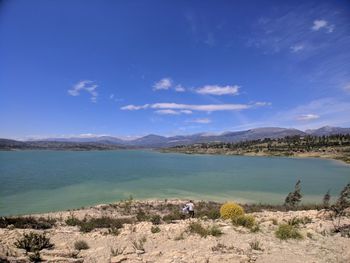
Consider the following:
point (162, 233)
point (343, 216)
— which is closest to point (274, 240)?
point (162, 233)

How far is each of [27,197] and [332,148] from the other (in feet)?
446

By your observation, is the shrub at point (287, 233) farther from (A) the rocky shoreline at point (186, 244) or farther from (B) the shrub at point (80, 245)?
(B) the shrub at point (80, 245)

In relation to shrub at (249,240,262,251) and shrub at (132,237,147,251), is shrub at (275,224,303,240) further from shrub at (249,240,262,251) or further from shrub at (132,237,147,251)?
shrub at (132,237,147,251)

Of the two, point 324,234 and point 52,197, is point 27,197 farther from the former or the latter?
point 324,234

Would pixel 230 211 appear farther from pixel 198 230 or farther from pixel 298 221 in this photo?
pixel 198 230

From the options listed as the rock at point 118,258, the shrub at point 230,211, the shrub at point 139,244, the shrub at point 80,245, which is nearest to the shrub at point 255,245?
the shrub at point 139,244

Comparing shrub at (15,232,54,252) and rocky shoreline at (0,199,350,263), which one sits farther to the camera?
shrub at (15,232,54,252)

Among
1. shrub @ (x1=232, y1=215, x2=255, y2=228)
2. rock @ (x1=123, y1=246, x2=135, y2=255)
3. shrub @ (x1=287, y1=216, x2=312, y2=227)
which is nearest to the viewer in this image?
rock @ (x1=123, y1=246, x2=135, y2=255)

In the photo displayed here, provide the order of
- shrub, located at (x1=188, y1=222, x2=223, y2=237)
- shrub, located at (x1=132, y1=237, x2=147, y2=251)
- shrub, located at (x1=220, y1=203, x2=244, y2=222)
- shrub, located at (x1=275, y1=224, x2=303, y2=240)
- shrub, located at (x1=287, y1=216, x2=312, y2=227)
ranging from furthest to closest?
shrub, located at (x1=220, y1=203, x2=244, y2=222), shrub, located at (x1=287, y1=216, x2=312, y2=227), shrub, located at (x1=188, y1=222, x2=223, y2=237), shrub, located at (x1=275, y1=224, x2=303, y2=240), shrub, located at (x1=132, y1=237, x2=147, y2=251)

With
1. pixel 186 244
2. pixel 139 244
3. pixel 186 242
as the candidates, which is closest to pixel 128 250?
pixel 139 244

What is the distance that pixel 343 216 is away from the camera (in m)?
17.7

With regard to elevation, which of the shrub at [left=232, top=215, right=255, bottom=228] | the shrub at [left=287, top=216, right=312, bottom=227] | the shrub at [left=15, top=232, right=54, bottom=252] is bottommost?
the shrub at [left=287, top=216, right=312, bottom=227]

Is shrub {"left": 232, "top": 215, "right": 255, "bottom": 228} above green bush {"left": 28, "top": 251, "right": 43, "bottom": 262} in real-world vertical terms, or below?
below

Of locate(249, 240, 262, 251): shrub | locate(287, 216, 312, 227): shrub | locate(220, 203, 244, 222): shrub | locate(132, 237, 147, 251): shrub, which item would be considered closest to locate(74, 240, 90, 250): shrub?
locate(132, 237, 147, 251): shrub
